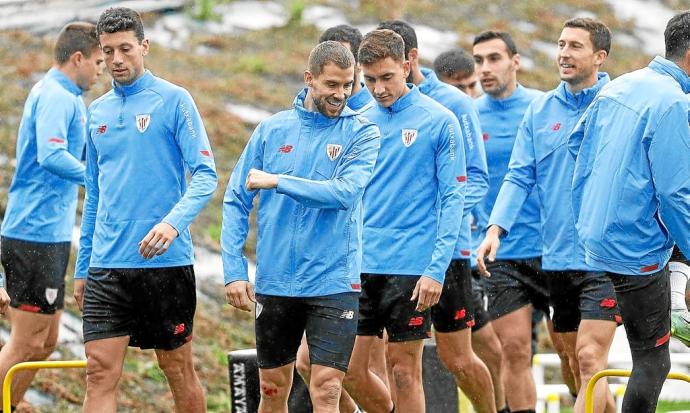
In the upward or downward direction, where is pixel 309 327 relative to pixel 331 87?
downward

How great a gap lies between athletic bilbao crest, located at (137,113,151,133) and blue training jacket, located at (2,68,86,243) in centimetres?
147

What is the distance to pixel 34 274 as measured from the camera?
9.05 meters

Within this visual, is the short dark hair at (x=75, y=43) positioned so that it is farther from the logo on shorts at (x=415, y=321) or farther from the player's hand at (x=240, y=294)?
the logo on shorts at (x=415, y=321)

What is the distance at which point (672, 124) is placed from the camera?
674 cm

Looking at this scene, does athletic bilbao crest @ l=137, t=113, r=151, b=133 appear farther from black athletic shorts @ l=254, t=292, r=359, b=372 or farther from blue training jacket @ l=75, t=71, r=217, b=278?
black athletic shorts @ l=254, t=292, r=359, b=372

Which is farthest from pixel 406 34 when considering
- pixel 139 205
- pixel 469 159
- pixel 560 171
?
pixel 139 205

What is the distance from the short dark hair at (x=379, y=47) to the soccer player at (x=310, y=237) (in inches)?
22.4

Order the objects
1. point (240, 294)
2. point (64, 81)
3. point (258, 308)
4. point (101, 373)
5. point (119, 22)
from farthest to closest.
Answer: point (64, 81), point (119, 22), point (101, 373), point (258, 308), point (240, 294)

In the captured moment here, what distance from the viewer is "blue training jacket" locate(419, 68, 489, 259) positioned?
8.55 m

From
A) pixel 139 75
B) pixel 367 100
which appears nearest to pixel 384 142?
pixel 367 100

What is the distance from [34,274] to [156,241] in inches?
86.9

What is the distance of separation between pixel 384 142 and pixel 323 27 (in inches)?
528

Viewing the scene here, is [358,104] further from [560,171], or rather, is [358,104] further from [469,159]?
[560,171]

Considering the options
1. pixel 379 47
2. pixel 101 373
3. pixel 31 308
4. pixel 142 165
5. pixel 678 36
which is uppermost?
pixel 678 36
